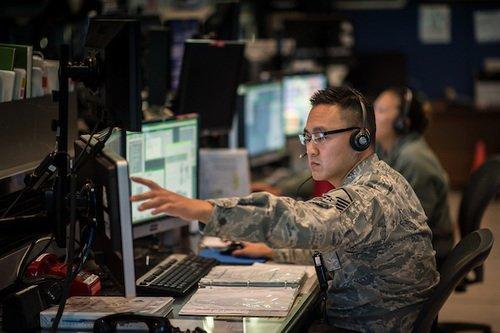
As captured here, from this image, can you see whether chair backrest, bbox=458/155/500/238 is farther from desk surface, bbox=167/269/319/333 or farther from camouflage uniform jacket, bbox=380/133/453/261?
desk surface, bbox=167/269/319/333

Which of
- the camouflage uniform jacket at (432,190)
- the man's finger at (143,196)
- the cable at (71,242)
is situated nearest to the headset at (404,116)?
the camouflage uniform jacket at (432,190)

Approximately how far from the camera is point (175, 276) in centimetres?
270

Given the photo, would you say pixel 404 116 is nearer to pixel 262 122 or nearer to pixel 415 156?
pixel 415 156

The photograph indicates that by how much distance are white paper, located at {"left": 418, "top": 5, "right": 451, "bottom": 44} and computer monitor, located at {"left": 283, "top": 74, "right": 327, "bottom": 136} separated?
4.02 meters

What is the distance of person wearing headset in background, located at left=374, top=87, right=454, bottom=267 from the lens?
3824 millimetres

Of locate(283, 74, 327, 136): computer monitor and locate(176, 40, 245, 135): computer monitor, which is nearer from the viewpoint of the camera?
locate(176, 40, 245, 135): computer monitor

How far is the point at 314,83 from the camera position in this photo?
213 inches

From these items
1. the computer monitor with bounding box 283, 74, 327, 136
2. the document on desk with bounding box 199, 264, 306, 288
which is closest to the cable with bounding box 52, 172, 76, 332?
the document on desk with bounding box 199, 264, 306, 288

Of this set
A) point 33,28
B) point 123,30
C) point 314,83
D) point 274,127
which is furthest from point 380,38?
point 123,30

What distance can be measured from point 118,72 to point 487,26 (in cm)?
727

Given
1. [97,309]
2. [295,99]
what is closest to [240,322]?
[97,309]

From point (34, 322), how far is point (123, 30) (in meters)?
0.75

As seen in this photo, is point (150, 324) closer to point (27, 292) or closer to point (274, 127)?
point (27, 292)

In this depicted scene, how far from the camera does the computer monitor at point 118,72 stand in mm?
2209
